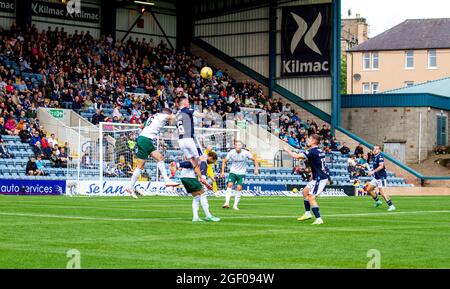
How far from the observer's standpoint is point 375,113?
69.2 metres

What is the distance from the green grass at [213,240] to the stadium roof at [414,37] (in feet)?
306

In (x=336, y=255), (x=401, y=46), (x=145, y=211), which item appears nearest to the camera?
(x=336, y=255)

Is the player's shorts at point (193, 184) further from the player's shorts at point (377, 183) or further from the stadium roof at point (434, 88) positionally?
the stadium roof at point (434, 88)

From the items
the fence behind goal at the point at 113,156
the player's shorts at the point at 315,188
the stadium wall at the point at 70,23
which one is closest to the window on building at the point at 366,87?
Result: the stadium wall at the point at 70,23

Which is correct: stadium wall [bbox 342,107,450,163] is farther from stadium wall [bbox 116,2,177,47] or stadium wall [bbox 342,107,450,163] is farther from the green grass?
the green grass

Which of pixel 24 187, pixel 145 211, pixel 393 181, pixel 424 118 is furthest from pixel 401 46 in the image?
pixel 145 211

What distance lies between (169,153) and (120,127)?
3.17 meters

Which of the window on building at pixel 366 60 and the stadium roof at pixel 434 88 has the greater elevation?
the window on building at pixel 366 60

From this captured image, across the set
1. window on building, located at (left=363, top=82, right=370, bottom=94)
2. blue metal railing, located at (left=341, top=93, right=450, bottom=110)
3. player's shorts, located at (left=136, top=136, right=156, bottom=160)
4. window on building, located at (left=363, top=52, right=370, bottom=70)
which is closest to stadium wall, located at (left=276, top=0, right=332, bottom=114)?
blue metal railing, located at (left=341, top=93, right=450, bottom=110)

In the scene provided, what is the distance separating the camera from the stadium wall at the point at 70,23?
6175 cm

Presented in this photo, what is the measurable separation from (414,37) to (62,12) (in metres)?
64.4

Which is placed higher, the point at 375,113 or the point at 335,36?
the point at 335,36

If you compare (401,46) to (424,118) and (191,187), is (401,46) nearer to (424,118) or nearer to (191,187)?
(424,118)

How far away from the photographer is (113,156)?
46.5 meters
